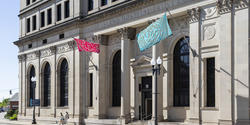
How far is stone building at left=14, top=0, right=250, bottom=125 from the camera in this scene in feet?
84.4

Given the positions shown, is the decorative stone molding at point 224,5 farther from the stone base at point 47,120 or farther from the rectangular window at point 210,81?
the stone base at point 47,120

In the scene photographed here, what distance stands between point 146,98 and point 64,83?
552 inches

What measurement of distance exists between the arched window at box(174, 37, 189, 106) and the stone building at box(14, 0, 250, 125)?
83 mm

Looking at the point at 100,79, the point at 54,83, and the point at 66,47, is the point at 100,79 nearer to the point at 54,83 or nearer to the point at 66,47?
the point at 66,47

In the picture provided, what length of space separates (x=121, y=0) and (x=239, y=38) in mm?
14134

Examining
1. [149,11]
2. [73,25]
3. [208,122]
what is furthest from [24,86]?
[208,122]

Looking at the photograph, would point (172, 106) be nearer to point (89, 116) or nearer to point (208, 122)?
point (208, 122)

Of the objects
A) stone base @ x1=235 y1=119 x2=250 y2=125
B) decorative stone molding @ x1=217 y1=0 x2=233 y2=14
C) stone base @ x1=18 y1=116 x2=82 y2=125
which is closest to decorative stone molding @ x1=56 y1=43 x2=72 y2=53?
stone base @ x1=18 y1=116 x2=82 y2=125

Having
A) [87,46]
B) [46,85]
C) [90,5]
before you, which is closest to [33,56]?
[46,85]

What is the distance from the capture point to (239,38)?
25.2 m

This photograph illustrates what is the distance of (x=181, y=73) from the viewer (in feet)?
102

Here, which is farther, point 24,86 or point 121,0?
point 24,86

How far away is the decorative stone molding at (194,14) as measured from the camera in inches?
1113

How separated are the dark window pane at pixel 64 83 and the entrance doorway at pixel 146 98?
1292 cm
